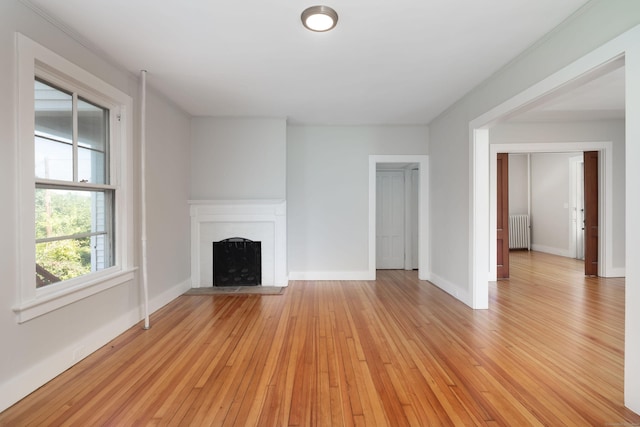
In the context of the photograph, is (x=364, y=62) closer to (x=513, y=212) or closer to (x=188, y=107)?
(x=188, y=107)

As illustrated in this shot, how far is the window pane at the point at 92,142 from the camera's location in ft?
8.70

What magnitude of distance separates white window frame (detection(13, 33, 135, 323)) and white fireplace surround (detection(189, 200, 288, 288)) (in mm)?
1520

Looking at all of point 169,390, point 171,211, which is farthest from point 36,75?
point 169,390

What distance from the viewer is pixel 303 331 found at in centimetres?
305

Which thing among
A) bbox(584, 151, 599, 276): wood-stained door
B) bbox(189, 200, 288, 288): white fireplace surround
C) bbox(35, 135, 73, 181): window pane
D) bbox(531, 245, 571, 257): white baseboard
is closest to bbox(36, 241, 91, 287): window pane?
bbox(35, 135, 73, 181): window pane

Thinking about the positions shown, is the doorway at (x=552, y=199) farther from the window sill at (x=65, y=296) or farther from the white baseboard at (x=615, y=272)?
the window sill at (x=65, y=296)

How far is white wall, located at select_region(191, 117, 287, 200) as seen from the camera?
15.6 feet

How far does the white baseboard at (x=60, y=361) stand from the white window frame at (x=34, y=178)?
0.36m

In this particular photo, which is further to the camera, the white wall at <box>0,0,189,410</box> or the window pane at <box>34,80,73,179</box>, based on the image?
the window pane at <box>34,80,73,179</box>

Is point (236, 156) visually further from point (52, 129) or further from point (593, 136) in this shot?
point (593, 136)

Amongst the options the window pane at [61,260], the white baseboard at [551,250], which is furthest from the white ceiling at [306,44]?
the white baseboard at [551,250]

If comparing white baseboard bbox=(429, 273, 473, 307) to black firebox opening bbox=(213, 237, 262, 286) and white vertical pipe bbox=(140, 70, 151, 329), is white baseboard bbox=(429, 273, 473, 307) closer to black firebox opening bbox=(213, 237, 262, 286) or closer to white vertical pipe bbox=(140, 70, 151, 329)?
black firebox opening bbox=(213, 237, 262, 286)

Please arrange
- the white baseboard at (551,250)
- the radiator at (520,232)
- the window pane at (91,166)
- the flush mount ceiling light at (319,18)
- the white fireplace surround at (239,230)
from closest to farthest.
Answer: the flush mount ceiling light at (319,18) → the window pane at (91,166) → the white fireplace surround at (239,230) → the white baseboard at (551,250) → the radiator at (520,232)

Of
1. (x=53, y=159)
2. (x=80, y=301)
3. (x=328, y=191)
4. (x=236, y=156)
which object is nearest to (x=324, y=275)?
(x=328, y=191)
